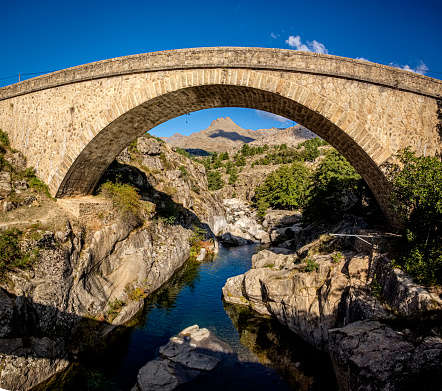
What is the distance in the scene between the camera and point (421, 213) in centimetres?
776

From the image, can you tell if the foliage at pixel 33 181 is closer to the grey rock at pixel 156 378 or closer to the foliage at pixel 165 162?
the grey rock at pixel 156 378

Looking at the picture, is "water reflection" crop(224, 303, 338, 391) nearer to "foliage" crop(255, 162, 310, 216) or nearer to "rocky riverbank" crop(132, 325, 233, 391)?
"rocky riverbank" crop(132, 325, 233, 391)

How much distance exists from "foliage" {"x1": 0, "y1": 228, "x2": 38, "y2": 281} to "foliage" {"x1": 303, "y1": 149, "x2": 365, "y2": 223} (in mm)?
15347

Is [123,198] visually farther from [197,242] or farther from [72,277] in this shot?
[197,242]

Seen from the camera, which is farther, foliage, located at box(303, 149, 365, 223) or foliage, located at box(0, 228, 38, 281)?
foliage, located at box(303, 149, 365, 223)

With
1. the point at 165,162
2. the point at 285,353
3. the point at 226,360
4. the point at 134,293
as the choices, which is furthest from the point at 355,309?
the point at 165,162

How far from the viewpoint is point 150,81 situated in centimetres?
1107

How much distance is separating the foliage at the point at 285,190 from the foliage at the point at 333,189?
16645mm

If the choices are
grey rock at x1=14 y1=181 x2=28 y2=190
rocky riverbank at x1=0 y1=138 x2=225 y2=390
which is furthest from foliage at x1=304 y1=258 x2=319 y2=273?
grey rock at x1=14 y1=181 x2=28 y2=190

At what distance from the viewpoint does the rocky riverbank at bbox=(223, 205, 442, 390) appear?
17.0ft

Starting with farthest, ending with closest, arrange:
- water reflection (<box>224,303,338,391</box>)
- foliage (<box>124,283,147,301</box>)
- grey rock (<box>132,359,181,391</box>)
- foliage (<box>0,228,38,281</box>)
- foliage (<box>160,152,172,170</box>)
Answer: foliage (<box>160,152,172,170</box>), foliage (<box>124,283,147,301</box>), foliage (<box>0,228,38,281</box>), water reflection (<box>224,303,338,391</box>), grey rock (<box>132,359,181,391</box>)

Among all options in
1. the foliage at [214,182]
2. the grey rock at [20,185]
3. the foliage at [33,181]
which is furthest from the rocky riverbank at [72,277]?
the foliage at [214,182]

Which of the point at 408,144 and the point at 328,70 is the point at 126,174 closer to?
the point at 328,70

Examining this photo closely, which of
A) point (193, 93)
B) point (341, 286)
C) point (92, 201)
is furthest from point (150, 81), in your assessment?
point (341, 286)
